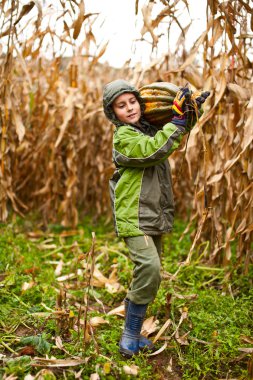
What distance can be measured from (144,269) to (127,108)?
78cm

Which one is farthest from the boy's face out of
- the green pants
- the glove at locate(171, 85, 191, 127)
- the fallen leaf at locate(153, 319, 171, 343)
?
the fallen leaf at locate(153, 319, 171, 343)

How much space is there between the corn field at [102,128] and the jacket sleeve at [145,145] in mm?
336

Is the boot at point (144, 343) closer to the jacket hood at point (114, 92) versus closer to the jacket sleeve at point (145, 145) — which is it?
the jacket sleeve at point (145, 145)

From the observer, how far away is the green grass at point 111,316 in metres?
2.04

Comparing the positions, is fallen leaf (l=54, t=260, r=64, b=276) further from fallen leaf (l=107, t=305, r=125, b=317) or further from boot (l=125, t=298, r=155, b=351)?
boot (l=125, t=298, r=155, b=351)

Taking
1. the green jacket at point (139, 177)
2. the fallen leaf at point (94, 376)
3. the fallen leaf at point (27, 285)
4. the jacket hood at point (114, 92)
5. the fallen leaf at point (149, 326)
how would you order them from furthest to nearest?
the fallen leaf at point (27, 285) → the fallen leaf at point (149, 326) → the jacket hood at point (114, 92) → the green jacket at point (139, 177) → the fallen leaf at point (94, 376)

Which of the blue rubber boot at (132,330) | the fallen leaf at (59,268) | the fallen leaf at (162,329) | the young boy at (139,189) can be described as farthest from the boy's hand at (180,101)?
the fallen leaf at (59,268)

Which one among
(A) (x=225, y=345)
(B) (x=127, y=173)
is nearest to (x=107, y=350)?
(A) (x=225, y=345)

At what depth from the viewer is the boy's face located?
212 centimetres

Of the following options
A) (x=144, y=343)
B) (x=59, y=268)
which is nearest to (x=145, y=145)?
(x=144, y=343)

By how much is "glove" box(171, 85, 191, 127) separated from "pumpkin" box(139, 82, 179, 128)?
0.47ft

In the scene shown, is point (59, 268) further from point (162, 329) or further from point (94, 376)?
point (94, 376)

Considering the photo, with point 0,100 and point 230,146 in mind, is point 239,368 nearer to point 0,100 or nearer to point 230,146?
point 230,146

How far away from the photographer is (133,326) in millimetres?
2135
